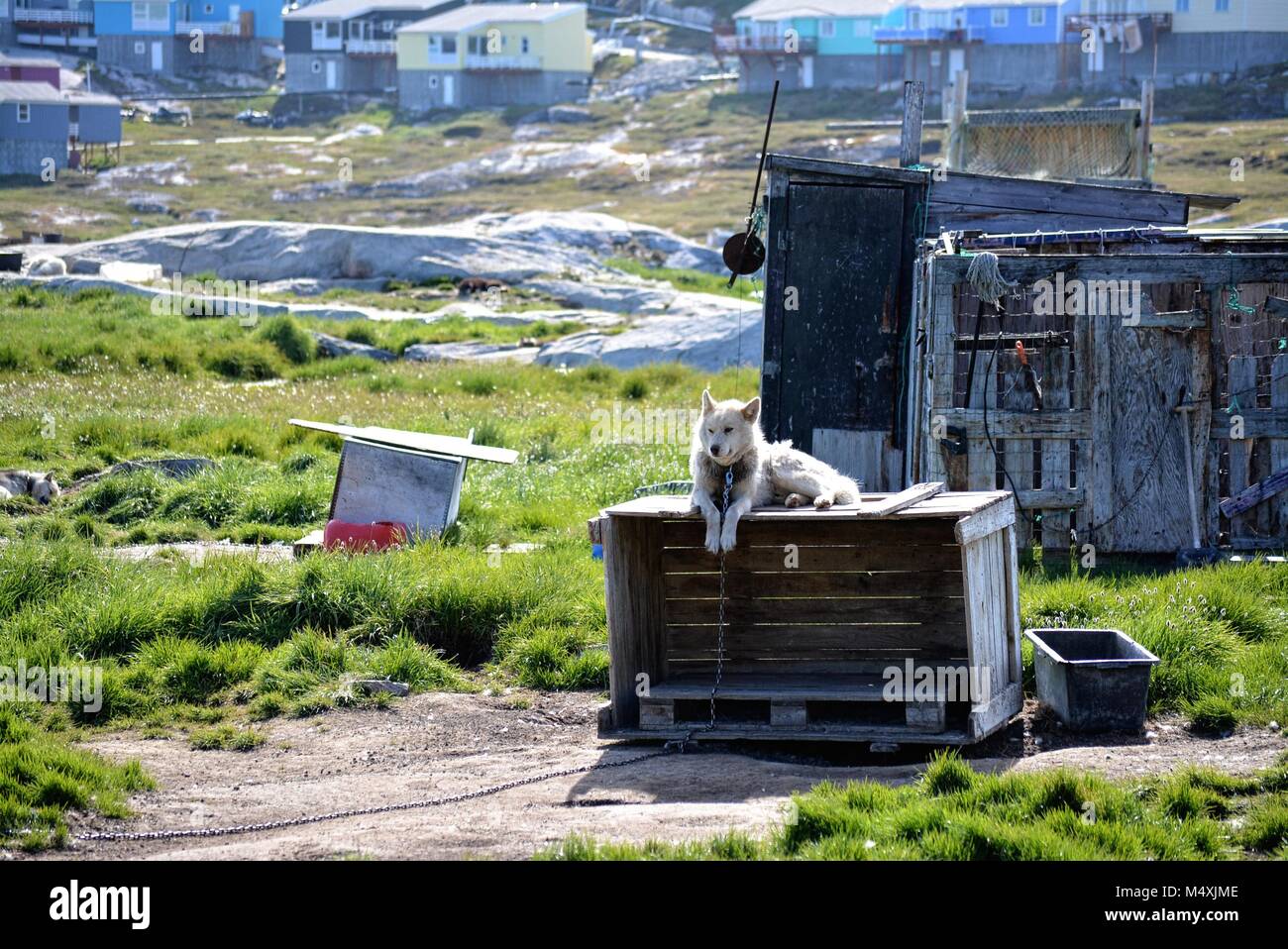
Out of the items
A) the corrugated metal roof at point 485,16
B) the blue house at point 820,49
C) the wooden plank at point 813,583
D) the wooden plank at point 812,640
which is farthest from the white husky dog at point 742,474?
the corrugated metal roof at point 485,16

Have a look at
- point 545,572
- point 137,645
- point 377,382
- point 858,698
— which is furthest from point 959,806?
point 377,382

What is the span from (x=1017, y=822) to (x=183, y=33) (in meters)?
98.1

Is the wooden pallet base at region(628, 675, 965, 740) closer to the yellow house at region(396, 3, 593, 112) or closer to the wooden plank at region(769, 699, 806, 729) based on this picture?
the wooden plank at region(769, 699, 806, 729)

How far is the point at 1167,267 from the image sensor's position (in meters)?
10.8

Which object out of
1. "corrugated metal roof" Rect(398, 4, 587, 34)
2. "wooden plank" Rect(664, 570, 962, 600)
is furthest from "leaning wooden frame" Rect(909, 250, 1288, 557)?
"corrugated metal roof" Rect(398, 4, 587, 34)

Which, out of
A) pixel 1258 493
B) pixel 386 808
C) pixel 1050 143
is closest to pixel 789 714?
pixel 386 808

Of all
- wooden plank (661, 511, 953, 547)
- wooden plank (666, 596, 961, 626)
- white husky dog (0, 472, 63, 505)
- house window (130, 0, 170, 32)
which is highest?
house window (130, 0, 170, 32)

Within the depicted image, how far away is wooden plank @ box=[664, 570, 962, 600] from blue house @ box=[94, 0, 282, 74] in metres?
89.5

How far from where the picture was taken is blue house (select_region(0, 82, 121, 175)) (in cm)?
6544

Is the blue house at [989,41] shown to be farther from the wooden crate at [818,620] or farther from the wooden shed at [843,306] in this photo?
the wooden crate at [818,620]

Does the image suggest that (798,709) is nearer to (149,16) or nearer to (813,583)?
(813,583)

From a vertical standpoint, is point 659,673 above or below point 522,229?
below
